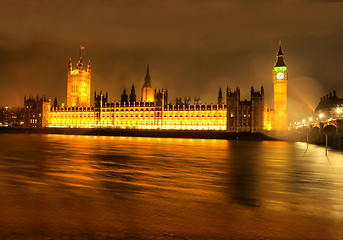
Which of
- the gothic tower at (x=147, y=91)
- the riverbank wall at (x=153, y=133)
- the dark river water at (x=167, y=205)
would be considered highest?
the gothic tower at (x=147, y=91)

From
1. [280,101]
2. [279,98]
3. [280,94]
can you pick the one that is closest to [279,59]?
[280,94]

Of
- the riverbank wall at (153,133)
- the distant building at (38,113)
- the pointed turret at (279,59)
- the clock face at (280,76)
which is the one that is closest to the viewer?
the riverbank wall at (153,133)

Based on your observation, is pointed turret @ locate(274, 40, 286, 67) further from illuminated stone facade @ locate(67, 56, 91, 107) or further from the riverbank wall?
illuminated stone facade @ locate(67, 56, 91, 107)

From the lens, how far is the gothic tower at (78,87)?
124 m

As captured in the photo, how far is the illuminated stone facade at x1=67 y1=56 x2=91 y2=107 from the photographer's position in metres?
124

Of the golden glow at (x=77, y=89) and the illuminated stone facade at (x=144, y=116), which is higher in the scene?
the golden glow at (x=77, y=89)

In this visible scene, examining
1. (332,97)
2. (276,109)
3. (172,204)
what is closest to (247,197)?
(172,204)

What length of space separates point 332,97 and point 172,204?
348 ft

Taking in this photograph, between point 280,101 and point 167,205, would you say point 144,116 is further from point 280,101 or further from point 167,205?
point 167,205

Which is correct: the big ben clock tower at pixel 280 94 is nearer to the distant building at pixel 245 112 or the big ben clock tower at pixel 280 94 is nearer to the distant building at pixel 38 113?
the distant building at pixel 245 112

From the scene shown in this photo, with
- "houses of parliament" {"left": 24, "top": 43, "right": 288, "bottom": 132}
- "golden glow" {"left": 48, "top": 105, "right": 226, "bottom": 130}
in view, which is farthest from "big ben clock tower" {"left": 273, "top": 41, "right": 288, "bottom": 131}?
"golden glow" {"left": 48, "top": 105, "right": 226, "bottom": 130}

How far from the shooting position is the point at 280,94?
8725 cm

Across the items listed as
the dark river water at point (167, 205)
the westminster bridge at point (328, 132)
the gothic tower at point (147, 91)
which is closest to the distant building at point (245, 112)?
the westminster bridge at point (328, 132)

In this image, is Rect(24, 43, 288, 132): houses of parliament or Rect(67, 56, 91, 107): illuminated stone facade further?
Rect(67, 56, 91, 107): illuminated stone facade
